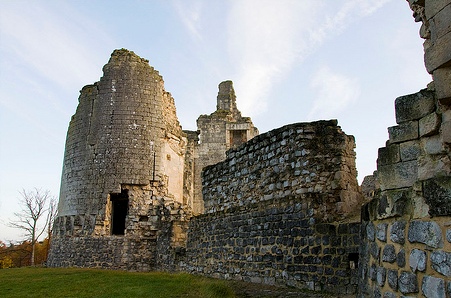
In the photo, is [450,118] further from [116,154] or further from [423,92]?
[116,154]

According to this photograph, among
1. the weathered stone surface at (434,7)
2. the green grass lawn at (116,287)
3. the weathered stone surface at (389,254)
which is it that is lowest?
the green grass lawn at (116,287)

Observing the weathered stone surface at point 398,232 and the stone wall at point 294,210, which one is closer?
the weathered stone surface at point 398,232

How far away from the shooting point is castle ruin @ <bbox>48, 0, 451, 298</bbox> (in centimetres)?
362

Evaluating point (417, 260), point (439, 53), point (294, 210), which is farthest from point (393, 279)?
point (294, 210)

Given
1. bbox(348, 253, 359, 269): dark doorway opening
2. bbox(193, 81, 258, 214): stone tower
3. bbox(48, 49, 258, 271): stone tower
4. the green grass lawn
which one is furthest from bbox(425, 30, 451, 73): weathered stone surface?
bbox(193, 81, 258, 214): stone tower

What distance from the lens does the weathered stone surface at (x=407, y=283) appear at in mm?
3588

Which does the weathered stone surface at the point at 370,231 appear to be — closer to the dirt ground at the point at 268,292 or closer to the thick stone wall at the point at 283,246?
the thick stone wall at the point at 283,246

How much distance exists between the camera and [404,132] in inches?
158

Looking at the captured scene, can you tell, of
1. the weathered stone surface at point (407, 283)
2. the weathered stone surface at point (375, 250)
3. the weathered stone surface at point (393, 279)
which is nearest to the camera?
the weathered stone surface at point (407, 283)

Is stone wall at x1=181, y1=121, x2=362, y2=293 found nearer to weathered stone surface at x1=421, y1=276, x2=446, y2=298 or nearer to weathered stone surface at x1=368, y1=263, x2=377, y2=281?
weathered stone surface at x1=368, y1=263, x2=377, y2=281

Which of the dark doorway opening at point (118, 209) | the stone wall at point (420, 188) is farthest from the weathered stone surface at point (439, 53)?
the dark doorway opening at point (118, 209)

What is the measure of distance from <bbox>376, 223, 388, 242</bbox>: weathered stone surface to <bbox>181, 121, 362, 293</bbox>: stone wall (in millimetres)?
2215

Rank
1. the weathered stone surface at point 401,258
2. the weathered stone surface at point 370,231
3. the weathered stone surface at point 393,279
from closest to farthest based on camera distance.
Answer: the weathered stone surface at point 401,258 < the weathered stone surface at point 393,279 < the weathered stone surface at point 370,231

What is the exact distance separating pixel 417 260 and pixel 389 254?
1.52 ft
